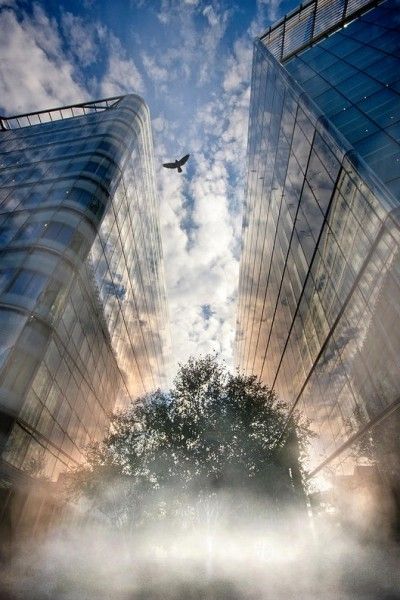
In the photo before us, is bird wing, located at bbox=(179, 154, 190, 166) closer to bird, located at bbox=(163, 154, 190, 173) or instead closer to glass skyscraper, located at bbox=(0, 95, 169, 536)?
bird, located at bbox=(163, 154, 190, 173)

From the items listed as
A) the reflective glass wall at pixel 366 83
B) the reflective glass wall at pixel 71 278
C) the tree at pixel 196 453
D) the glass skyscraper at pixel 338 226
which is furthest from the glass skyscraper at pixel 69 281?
the reflective glass wall at pixel 366 83

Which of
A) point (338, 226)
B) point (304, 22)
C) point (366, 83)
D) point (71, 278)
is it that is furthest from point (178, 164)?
point (338, 226)

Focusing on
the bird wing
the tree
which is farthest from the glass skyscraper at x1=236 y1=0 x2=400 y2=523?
the bird wing

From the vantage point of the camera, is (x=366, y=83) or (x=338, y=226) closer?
(x=338, y=226)

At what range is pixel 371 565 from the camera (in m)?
14.4

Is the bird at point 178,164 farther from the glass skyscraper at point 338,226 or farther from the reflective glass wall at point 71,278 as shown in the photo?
the glass skyscraper at point 338,226

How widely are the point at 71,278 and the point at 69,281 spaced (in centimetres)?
31

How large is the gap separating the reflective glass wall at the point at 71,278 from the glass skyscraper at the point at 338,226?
13420 mm

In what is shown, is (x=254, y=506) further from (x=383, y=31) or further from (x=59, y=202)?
(x=383, y=31)

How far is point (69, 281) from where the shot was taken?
734 inches

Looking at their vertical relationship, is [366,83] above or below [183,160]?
below

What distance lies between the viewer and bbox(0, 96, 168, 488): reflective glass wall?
51.0 ft

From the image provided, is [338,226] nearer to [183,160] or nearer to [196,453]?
[196,453]

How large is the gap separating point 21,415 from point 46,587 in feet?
23.4
